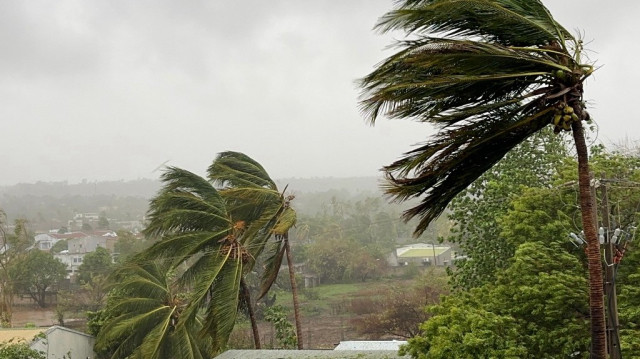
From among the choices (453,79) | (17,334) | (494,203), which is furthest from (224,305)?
(17,334)

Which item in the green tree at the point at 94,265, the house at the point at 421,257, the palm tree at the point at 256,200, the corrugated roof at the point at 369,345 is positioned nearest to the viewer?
the palm tree at the point at 256,200

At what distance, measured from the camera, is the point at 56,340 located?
15.7 metres

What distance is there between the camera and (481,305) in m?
7.76

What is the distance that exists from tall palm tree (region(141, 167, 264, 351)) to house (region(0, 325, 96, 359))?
541 cm

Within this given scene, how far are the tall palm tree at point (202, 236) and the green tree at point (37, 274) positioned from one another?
34.0m

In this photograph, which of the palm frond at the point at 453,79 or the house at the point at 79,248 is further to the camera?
the house at the point at 79,248

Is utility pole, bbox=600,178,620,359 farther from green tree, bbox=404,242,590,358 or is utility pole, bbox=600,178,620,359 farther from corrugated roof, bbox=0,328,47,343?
corrugated roof, bbox=0,328,47,343

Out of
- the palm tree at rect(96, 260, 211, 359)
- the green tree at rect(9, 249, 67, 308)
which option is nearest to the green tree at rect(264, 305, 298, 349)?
the palm tree at rect(96, 260, 211, 359)

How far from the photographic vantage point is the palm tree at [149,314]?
38.1 ft

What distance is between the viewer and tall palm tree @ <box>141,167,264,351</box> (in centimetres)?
1108

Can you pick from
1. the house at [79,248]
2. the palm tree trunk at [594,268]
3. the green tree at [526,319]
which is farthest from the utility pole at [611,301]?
the house at [79,248]

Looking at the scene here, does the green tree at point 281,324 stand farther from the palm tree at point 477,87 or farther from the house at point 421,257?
the house at point 421,257

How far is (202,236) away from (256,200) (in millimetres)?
1850

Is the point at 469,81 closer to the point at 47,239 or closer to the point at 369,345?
the point at 369,345
